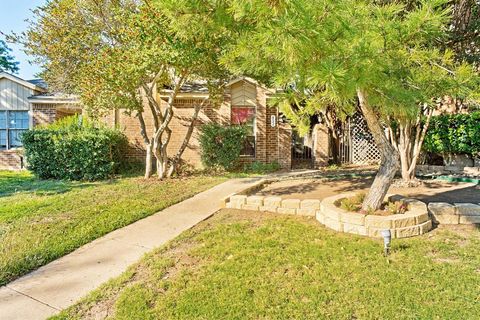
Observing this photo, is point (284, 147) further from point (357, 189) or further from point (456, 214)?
point (456, 214)

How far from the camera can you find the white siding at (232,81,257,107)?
12102mm

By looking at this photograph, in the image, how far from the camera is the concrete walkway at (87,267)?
295cm

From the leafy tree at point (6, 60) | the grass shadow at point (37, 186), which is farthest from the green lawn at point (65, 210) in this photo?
the leafy tree at point (6, 60)

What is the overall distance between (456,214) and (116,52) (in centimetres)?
772

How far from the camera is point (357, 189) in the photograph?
23.6ft

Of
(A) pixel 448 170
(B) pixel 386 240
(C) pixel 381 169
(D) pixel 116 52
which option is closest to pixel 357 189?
(C) pixel 381 169

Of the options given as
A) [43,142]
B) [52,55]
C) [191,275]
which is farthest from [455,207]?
[43,142]

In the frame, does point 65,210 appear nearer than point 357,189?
Yes

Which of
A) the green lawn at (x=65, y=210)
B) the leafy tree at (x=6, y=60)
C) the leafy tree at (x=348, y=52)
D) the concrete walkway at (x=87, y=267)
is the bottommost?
the concrete walkway at (x=87, y=267)

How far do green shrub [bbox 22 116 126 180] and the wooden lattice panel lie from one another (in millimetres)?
9370

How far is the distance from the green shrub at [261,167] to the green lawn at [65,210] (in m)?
2.15

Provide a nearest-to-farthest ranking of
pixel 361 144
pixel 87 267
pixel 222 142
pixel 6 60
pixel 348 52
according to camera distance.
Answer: pixel 348 52 → pixel 87 267 → pixel 222 142 → pixel 361 144 → pixel 6 60

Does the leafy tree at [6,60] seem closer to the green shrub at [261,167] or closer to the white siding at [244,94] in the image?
the white siding at [244,94]

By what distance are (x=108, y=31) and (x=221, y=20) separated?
5.65 metres
